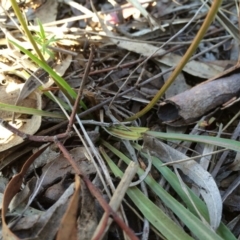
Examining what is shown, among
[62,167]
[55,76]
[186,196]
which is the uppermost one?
[55,76]

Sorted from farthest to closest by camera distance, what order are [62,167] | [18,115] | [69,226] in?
1. [18,115]
2. [62,167]
3. [69,226]

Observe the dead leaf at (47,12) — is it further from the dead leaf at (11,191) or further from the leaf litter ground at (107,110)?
the dead leaf at (11,191)

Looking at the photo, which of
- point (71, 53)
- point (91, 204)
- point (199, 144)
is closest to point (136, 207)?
point (91, 204)

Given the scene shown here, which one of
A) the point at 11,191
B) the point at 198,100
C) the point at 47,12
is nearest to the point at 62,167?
the point at 11,191

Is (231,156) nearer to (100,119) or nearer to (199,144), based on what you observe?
(199,144)

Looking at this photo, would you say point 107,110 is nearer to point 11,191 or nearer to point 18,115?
point 18,115
